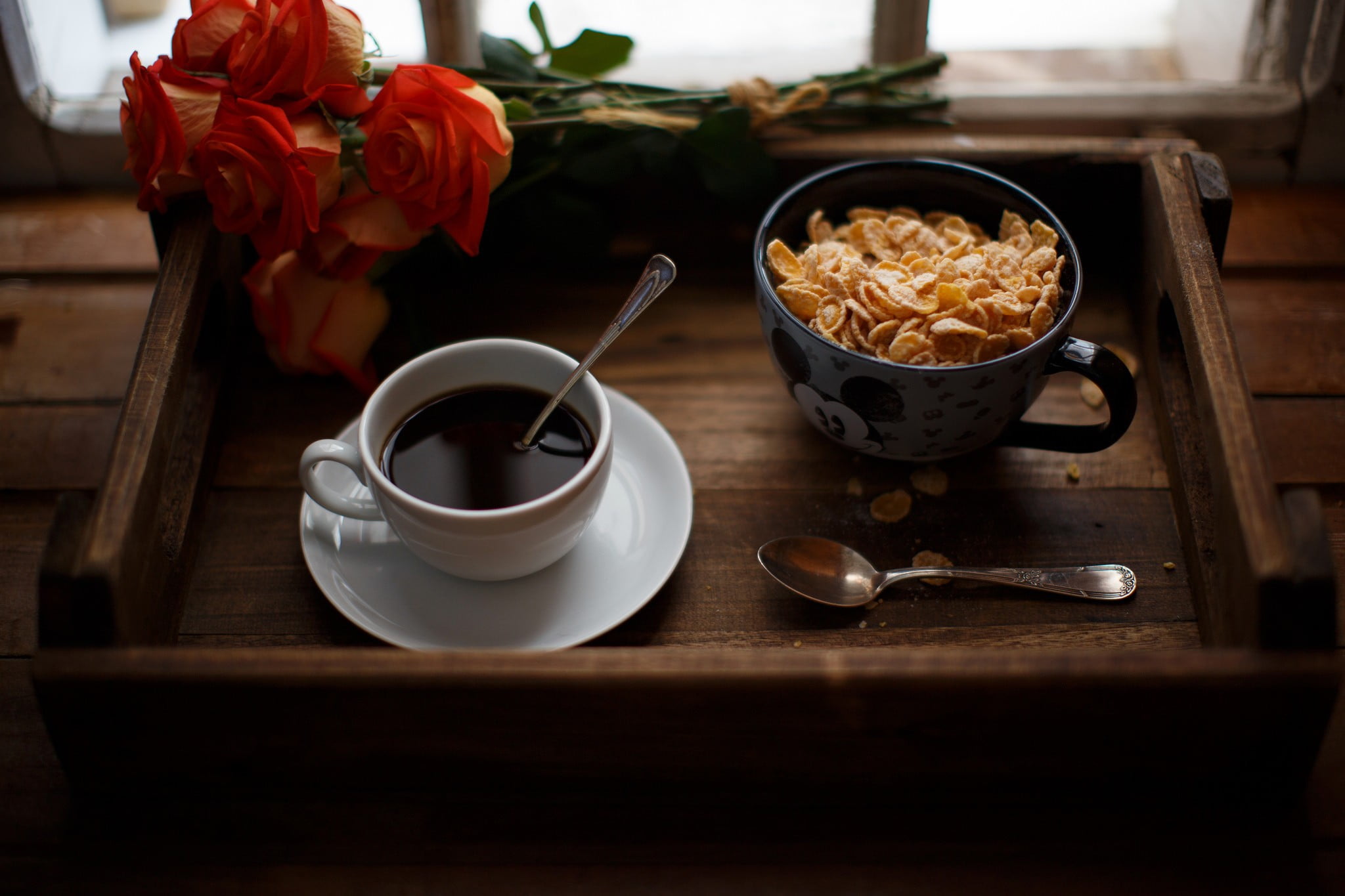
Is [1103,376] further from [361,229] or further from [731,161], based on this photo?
[361,229]

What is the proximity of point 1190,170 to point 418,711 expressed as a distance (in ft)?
2.40

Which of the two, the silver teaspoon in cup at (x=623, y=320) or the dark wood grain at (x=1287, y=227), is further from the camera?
the dark wood grain at (x=1287, y=227)

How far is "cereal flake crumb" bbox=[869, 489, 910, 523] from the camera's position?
2.53ft

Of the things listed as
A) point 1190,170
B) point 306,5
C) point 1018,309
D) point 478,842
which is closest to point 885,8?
point 1190,170

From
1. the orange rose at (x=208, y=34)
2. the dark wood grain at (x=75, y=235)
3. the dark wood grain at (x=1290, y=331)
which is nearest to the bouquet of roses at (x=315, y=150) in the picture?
the orange rose at (x=208, y=34)

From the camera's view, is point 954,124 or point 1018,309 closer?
point 1018,309

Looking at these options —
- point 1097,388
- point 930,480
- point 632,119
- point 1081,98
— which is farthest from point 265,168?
point 1081,98

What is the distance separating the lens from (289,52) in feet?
2.37

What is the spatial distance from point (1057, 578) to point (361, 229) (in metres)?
0.58

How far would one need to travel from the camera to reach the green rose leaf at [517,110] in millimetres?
843

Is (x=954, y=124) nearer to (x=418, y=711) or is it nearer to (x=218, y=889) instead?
(x=418, y=711)

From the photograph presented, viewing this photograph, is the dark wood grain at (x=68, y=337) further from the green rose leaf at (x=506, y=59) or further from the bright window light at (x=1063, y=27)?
the bright window light at (x=1063, y=27)

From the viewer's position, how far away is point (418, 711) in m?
0.58

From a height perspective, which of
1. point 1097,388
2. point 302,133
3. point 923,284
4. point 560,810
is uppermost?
point 302,133
